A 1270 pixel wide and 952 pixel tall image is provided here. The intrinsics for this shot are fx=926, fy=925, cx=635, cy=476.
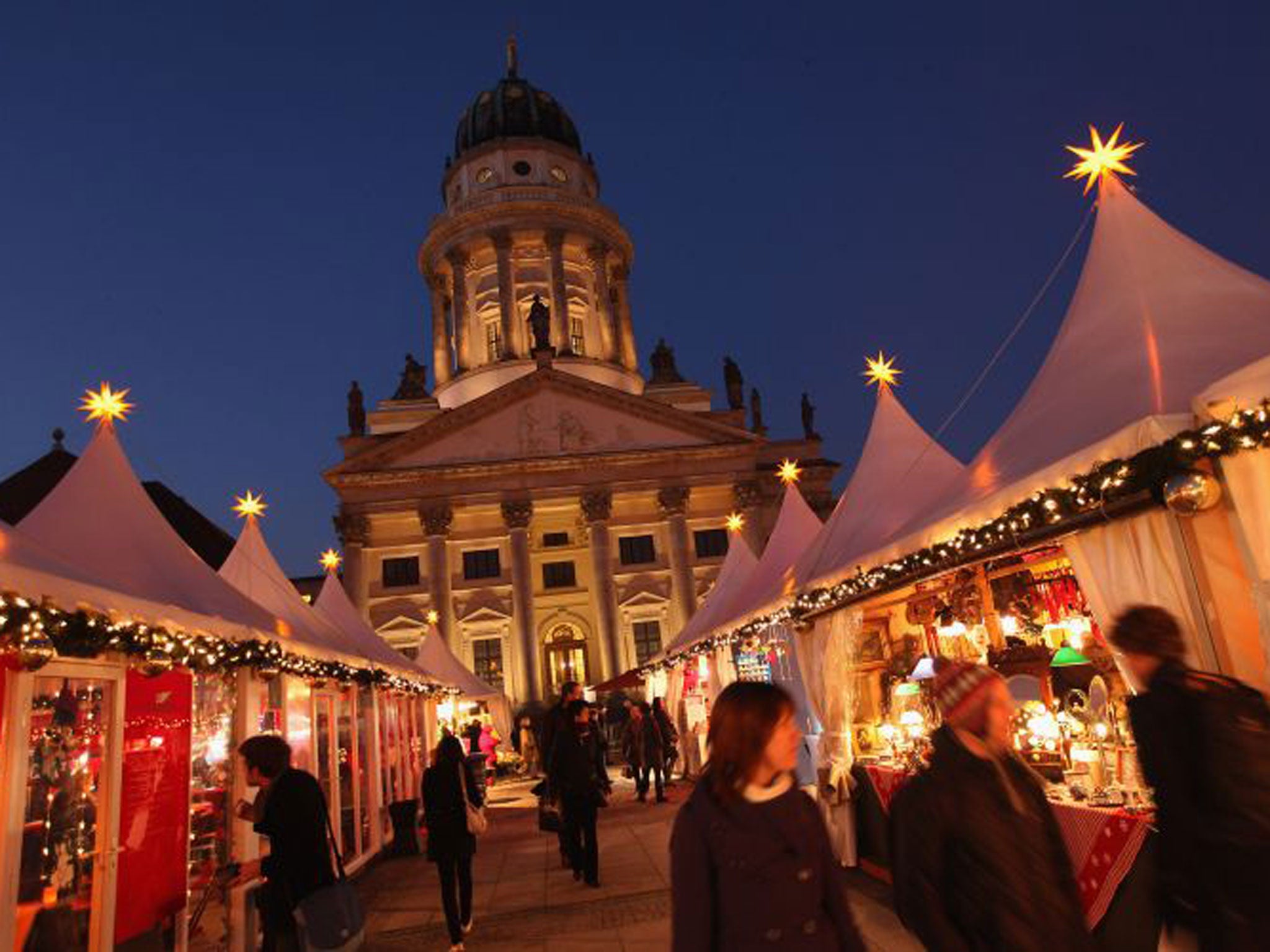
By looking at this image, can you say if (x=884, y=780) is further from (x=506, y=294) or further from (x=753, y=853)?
(x=506, y=294)

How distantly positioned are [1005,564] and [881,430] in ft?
7.93

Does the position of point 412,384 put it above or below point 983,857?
above

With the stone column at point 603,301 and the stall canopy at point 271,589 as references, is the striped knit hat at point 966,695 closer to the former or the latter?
the stall canopy at point 271,589

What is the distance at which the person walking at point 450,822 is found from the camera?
753 cm

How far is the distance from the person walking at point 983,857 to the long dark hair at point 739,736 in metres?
0.69

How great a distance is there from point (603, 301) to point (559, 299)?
312 centimetres

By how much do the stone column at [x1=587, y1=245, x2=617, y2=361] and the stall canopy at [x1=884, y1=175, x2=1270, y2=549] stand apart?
1777 inches

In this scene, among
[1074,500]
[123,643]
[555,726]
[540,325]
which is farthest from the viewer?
[540,325]

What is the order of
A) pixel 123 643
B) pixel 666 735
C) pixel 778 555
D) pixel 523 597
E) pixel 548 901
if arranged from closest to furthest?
pixel 123 643
pixel 548 901
pixel 778 555
pixel 666 735
pixel 523 597

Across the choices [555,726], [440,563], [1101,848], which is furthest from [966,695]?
[440,563]

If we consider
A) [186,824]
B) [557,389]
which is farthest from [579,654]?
[186,824]

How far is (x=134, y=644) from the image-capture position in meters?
6.56

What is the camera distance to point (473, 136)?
194 feet

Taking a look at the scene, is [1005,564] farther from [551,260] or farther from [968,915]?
[551,260]
